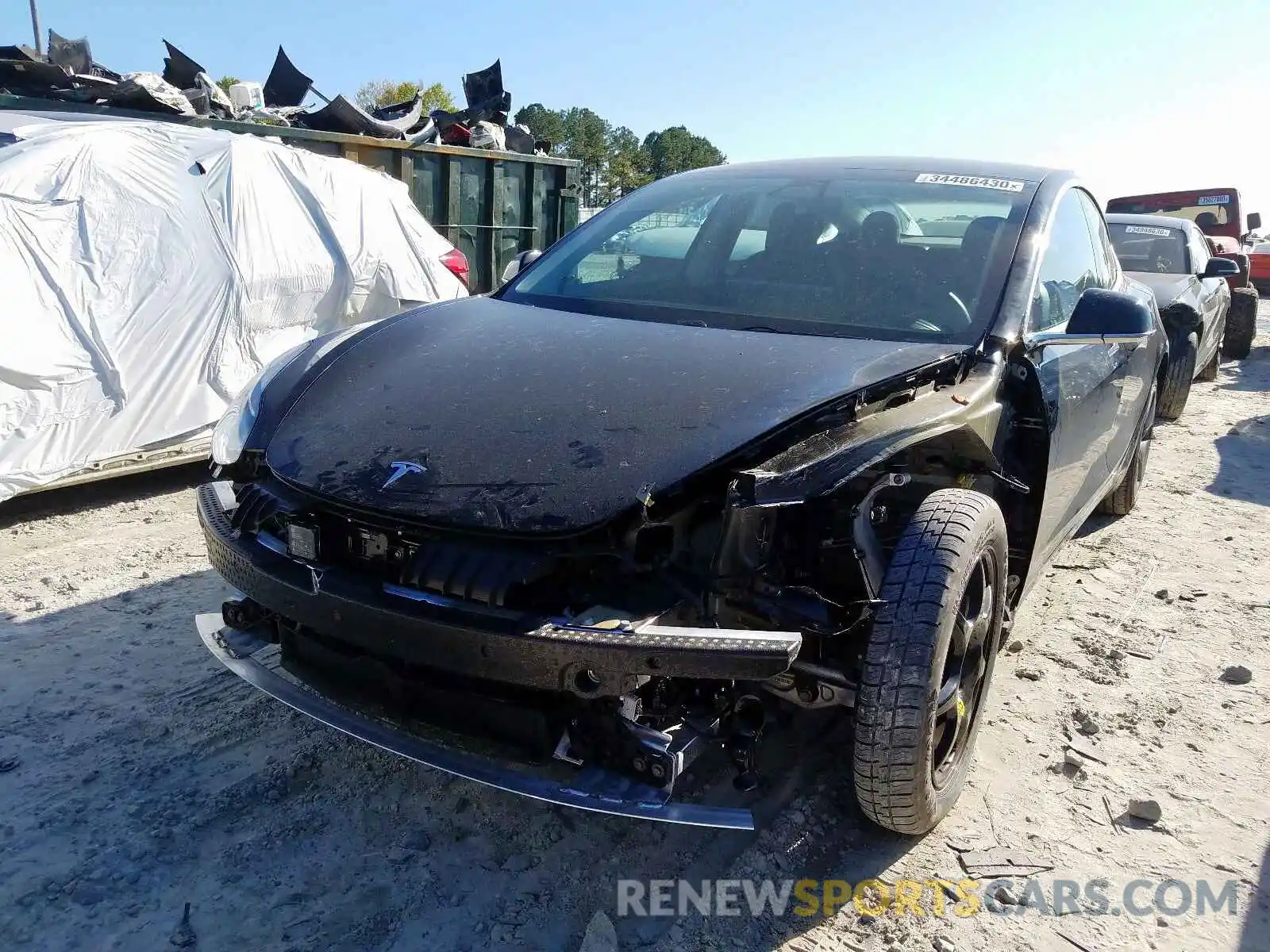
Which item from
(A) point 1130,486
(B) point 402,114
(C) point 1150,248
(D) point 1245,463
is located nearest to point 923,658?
(A) point 1130,486

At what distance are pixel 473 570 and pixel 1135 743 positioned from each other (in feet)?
7.57

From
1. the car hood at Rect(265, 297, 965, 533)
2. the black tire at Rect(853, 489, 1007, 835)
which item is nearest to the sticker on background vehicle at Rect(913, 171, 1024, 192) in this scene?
the car hood at Rect(265, 297, 965, 533)

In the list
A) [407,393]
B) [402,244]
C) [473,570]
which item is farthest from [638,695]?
[402,244]

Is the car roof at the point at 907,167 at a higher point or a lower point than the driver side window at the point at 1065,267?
higher

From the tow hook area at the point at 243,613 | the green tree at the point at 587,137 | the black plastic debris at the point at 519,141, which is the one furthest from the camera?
the green tree at the point at 587,137

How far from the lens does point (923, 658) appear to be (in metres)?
2.21

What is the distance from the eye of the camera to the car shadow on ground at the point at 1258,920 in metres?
2.34

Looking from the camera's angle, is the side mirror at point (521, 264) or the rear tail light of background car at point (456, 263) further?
the rear tail light of background car at point (456, 263)

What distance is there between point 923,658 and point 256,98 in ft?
26.9

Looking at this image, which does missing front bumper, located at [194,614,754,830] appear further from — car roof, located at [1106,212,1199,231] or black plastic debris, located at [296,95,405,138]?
car roof, located at [1106,212,1199,231]

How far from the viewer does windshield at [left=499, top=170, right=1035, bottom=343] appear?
10.0 ft

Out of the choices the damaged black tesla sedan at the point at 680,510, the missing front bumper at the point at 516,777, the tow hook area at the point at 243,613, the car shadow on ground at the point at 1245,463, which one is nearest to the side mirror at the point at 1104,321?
the damaged black tesla sedan at the point at 680,510

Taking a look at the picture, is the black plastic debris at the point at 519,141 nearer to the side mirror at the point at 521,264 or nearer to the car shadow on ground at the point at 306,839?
the side mirror at the point at 521,264

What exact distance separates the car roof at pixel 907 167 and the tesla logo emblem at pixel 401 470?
2.10m
